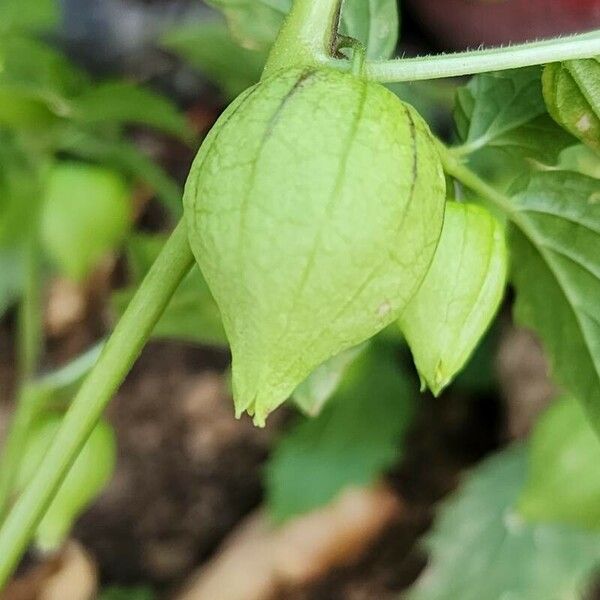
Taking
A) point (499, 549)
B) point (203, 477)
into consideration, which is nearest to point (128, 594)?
point (203, 477)

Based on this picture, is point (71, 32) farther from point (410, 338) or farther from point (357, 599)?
point (410, 338)

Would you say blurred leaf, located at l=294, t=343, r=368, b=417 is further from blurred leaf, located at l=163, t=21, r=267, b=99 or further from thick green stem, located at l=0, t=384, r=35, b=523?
blurred leaf, located at l=163, t=21, r=267, b=99

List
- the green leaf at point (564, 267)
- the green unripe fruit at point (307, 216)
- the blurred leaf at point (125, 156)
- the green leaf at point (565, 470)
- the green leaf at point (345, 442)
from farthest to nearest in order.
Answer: the green leaf at point (345, 442)
the blurred leaf at point (125, 156)
the green leaf at point (565, 470)
the green leaf at point (564, 267)
the green unripe fruit at point (307, 216)

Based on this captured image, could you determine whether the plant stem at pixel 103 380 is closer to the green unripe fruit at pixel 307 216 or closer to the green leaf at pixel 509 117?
the green unripe fruit at pixel 307 216

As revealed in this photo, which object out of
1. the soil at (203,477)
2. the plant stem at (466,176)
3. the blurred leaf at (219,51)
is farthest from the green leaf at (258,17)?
the soil at (203,477)

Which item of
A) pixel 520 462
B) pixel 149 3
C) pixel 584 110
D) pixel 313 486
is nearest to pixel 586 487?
pixel 520 462
